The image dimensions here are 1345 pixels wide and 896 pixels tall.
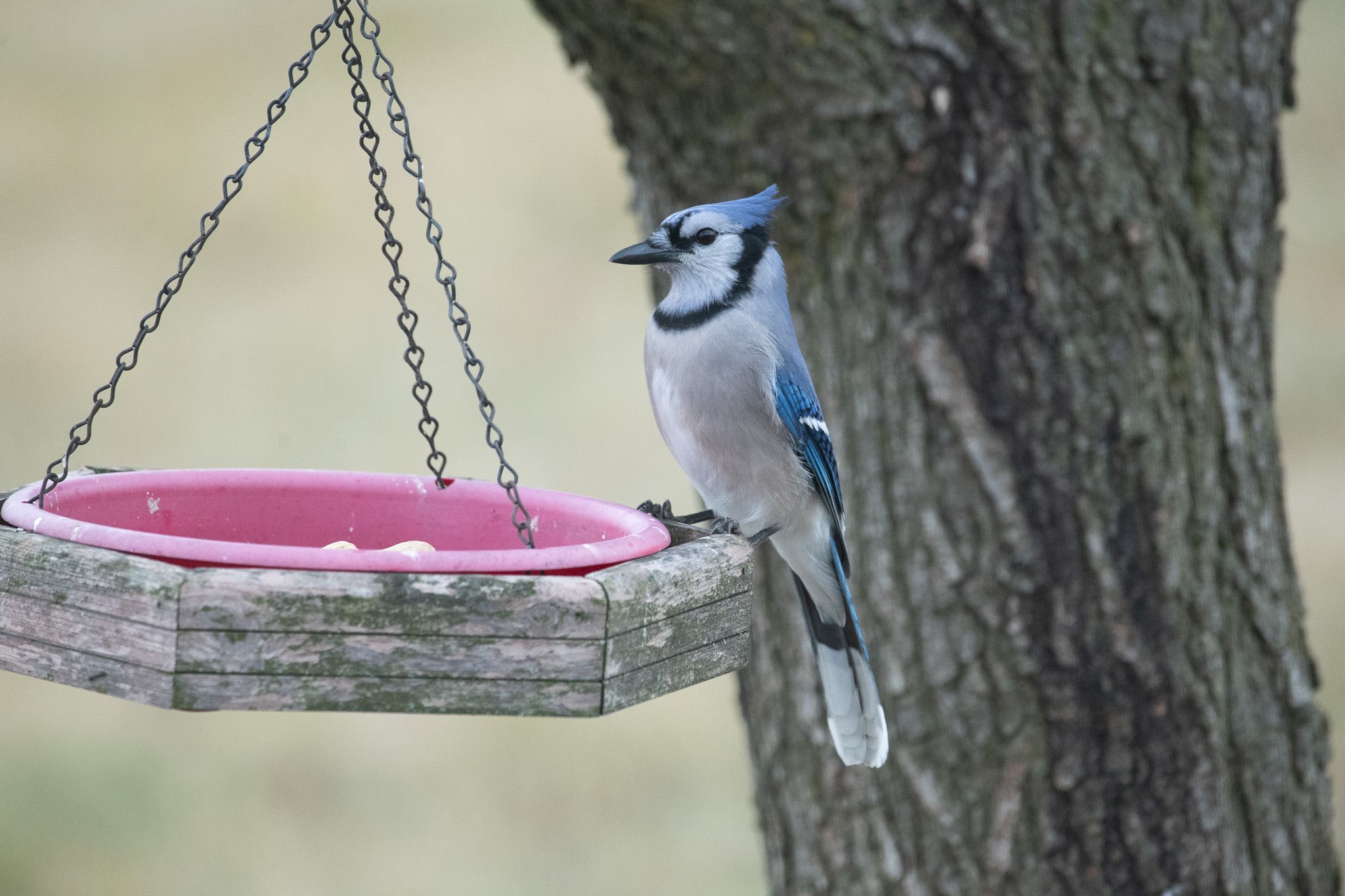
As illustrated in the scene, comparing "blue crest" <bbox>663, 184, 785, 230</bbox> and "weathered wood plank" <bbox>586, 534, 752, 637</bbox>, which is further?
"blue crest" <bbox>663, 184, 785, 230</bbox>

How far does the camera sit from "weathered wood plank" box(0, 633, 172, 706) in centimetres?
160

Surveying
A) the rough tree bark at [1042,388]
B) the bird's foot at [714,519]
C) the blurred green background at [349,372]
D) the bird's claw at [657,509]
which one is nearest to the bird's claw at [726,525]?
the bird's foot at [714,519]

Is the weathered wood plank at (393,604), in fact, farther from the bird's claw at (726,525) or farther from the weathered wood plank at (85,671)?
the bird's claw at (726,525)

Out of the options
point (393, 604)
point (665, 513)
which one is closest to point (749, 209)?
point (665, 513)

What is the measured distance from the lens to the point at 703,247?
110 inches

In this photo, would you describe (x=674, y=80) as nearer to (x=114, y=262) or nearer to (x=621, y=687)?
(x=621, y=687)

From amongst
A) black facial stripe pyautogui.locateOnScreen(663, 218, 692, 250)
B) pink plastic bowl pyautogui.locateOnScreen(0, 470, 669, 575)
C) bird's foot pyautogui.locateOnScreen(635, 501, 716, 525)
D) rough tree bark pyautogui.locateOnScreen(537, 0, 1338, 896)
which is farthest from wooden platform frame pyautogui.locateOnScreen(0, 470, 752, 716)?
rough tree bark pyautogui.locateOnScreen(537, 0, 1338, 896)

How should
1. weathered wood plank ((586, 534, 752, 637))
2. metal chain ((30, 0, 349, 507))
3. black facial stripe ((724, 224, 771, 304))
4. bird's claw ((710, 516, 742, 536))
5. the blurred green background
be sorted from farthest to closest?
the blurred green background → bird's claw ((710, 516, 742, 536)) → black facial stripe ((724, 224, 771, 304)) → metal chain ((30, 0, 349, 507)) → weathered wood plank ((586, 534, 752, 637))

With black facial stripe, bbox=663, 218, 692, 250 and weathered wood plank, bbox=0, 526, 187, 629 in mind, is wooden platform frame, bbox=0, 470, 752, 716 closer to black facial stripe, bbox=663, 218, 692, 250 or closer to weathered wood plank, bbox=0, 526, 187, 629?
weathered wood plank, bbox=0, 526, 187, 629

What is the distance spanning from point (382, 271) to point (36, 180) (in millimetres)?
1754

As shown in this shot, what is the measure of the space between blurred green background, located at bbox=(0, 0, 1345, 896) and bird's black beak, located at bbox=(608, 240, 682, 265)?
2.48 m

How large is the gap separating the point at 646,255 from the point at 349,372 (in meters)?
4.23

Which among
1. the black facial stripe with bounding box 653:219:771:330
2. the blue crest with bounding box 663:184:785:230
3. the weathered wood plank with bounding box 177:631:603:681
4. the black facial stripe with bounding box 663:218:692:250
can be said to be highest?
the blue crest with bounding box 663:184:785:230

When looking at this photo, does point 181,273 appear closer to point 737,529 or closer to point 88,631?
point 88,631
